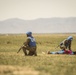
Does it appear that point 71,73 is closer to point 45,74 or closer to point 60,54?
point 45,74

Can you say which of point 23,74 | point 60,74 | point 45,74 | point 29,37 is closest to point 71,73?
point 60,74

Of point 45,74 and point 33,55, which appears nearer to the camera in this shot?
point 45,74

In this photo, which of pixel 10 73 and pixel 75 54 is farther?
pixel 75 54

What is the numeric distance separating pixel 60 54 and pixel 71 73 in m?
11.1

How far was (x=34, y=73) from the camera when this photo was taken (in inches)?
484

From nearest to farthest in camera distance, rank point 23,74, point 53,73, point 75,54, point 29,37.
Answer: point 23,74, point 53,73, point 29,37, point 75,54

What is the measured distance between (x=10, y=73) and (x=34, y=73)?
112 cm

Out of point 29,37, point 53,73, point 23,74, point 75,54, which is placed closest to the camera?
point 23,74

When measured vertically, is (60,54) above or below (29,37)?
below

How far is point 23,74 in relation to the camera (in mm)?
12023

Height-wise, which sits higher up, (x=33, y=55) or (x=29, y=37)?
(x=29, y=37)

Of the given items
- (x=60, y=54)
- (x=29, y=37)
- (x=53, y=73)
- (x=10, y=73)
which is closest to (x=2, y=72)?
(x=10, y=73)

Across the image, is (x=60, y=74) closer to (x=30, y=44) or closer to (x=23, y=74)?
(x=23, y=74)

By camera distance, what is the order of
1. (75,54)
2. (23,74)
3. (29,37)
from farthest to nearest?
(75,54) < (29,37) < (23,74)
